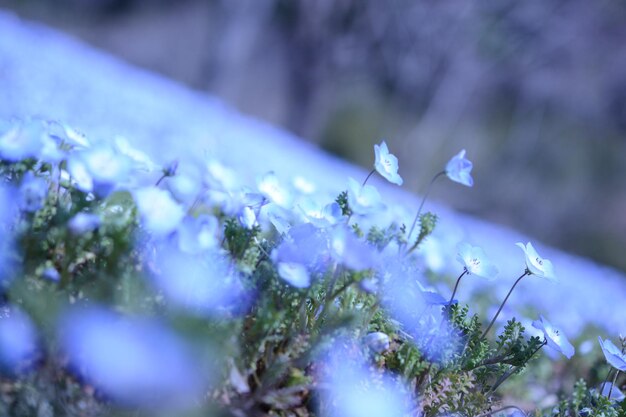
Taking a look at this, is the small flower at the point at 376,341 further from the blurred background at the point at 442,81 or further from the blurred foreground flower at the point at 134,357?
the blurred background at the point at 442,81

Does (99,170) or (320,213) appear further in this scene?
(320,213)

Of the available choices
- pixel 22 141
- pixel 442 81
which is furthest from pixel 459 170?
pixel 442 81

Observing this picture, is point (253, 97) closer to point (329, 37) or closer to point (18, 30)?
point (329, 37)

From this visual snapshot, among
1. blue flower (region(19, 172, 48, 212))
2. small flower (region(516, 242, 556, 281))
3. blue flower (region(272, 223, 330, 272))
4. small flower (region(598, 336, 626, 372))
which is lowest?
small flower (region(598, 336, 626, 372))

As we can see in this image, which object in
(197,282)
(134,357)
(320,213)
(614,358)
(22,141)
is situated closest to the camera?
(134,357)

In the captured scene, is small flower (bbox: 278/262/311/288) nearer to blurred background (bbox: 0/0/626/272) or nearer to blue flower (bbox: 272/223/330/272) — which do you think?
blue flower (bbox: 272/223/330/272)

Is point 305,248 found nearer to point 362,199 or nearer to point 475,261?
point 362,199

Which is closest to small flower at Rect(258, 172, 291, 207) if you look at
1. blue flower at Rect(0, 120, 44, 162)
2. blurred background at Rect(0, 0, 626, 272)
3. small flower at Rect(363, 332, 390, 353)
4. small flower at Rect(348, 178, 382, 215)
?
small flower at Rect(348, 178, 382, 215)
